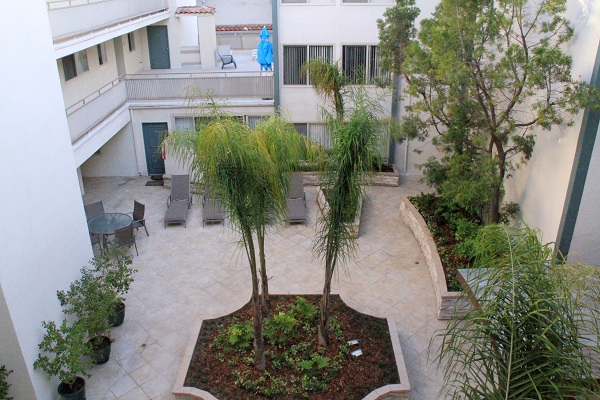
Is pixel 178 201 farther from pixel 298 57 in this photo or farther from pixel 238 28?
pixel 238 28

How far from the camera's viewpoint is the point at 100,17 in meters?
15.2

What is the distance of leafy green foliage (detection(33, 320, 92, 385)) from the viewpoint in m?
8.69

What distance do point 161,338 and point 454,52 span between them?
838 centimetres

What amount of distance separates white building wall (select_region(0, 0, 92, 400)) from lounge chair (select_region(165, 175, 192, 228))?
5.17 meters

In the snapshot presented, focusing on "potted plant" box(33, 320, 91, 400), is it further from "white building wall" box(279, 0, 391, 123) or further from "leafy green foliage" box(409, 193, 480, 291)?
"white building wall" box(279, 0, 391, 123)

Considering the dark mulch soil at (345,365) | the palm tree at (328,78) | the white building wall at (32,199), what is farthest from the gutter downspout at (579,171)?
the white building wall at (32,199)

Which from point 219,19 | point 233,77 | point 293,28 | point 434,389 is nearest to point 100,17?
point 233,77

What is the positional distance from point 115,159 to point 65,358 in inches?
457

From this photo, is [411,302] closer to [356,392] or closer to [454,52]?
[356,392]

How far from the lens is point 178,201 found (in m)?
16.4

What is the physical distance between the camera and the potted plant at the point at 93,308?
9680 millimetres

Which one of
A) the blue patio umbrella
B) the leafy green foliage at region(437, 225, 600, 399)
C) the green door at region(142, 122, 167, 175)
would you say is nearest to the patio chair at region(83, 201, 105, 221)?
the green door at region(142, 122, 167, 175)

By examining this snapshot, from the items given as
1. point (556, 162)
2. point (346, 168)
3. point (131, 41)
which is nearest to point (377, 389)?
point (346, 168)

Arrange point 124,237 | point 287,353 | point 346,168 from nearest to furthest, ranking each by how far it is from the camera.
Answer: point 346,168 → point 287,353 → point 124,237
